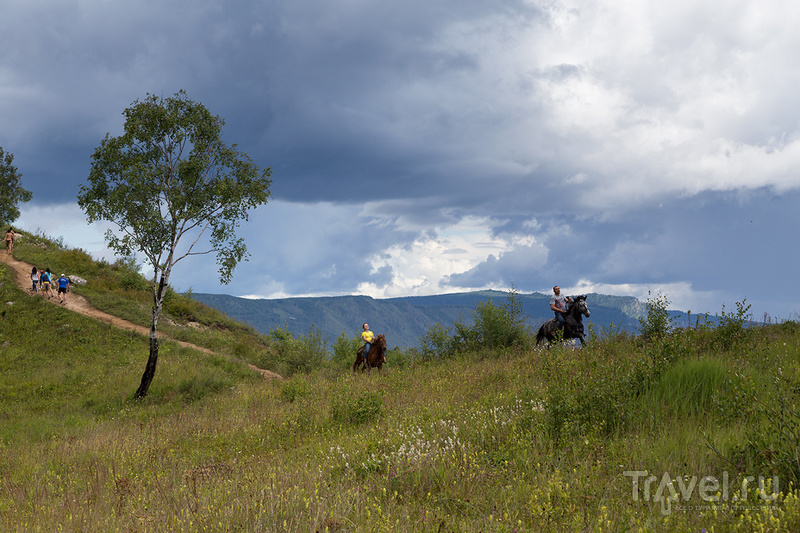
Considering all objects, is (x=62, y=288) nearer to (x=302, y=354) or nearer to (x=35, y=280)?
(x=35, y=280)

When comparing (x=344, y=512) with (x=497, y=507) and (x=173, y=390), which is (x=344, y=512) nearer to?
(x=497, y=507)

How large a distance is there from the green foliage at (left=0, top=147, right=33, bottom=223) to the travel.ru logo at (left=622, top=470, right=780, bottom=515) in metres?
77.8

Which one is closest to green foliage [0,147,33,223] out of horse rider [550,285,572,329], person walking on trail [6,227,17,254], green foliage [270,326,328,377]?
person walking on trail [6,227,17,254]

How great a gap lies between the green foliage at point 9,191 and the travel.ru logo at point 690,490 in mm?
77777

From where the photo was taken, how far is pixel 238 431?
12.0 metres

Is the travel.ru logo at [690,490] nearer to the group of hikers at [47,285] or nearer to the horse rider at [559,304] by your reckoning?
the horse rider at [559,304]

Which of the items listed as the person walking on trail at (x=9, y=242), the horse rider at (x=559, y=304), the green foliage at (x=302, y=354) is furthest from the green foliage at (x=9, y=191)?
the horse rider at (x=559, y=304)

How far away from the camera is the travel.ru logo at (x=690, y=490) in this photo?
4.50 m

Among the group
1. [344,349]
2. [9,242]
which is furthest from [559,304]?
[9,242]

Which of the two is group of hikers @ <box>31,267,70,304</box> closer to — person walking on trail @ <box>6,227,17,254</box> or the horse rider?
person walking on trail @ <box>6,227,17,254</box>

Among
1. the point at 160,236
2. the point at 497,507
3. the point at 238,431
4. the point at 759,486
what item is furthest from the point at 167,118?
the point at 759,486

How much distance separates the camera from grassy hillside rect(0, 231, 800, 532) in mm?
4738

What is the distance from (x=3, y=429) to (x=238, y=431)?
11297 millimetres

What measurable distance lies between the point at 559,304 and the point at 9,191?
238 feet
